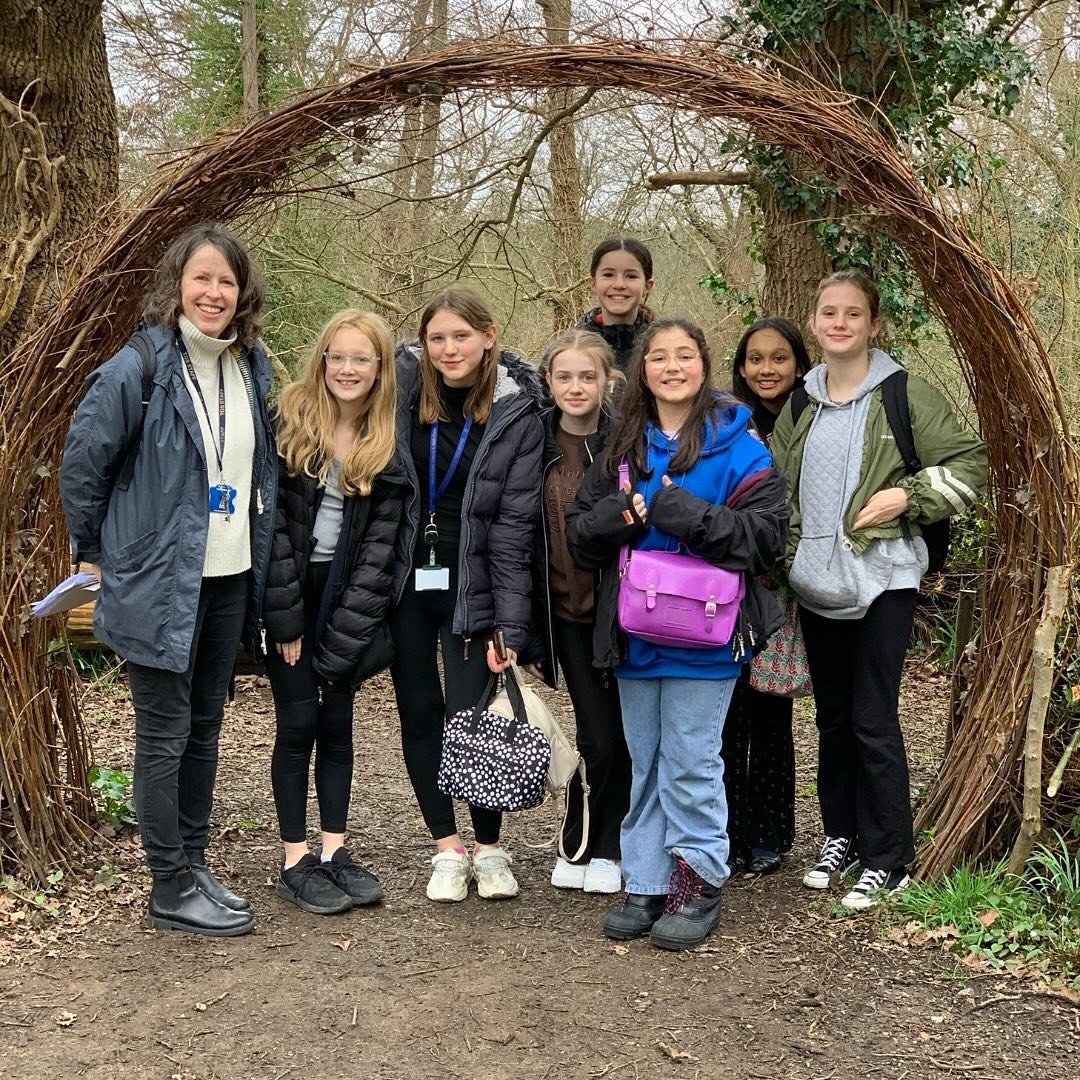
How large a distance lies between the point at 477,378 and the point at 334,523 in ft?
2.16

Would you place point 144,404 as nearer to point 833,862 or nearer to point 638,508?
point 638,508

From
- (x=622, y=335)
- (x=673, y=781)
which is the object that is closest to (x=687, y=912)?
(x=673, y=781)

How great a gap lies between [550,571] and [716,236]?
884 cm

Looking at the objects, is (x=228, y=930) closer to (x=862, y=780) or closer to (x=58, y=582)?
(x=58, y=582)

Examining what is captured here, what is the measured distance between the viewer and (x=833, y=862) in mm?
4113

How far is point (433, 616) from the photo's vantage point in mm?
3914

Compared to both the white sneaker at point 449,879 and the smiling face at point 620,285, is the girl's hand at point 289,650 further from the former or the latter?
the smiling face at point 620,285

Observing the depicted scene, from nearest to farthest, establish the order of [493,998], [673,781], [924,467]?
[493,998] < [673,781] < [924,467]

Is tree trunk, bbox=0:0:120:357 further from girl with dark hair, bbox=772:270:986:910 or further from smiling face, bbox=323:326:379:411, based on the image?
girl with dark hair, bbox=772:270:986:910

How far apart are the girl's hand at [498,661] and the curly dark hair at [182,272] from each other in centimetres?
130

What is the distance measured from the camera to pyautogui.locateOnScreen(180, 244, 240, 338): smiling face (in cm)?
356

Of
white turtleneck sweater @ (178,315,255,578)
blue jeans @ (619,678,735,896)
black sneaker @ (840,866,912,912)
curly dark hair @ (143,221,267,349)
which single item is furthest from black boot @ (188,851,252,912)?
black sneaker @ (840,866,912,912)

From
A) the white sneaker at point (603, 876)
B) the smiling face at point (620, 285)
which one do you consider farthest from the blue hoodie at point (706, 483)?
the smiling face at point (620, 285)

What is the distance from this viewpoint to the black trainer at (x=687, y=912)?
3648 millimetres
